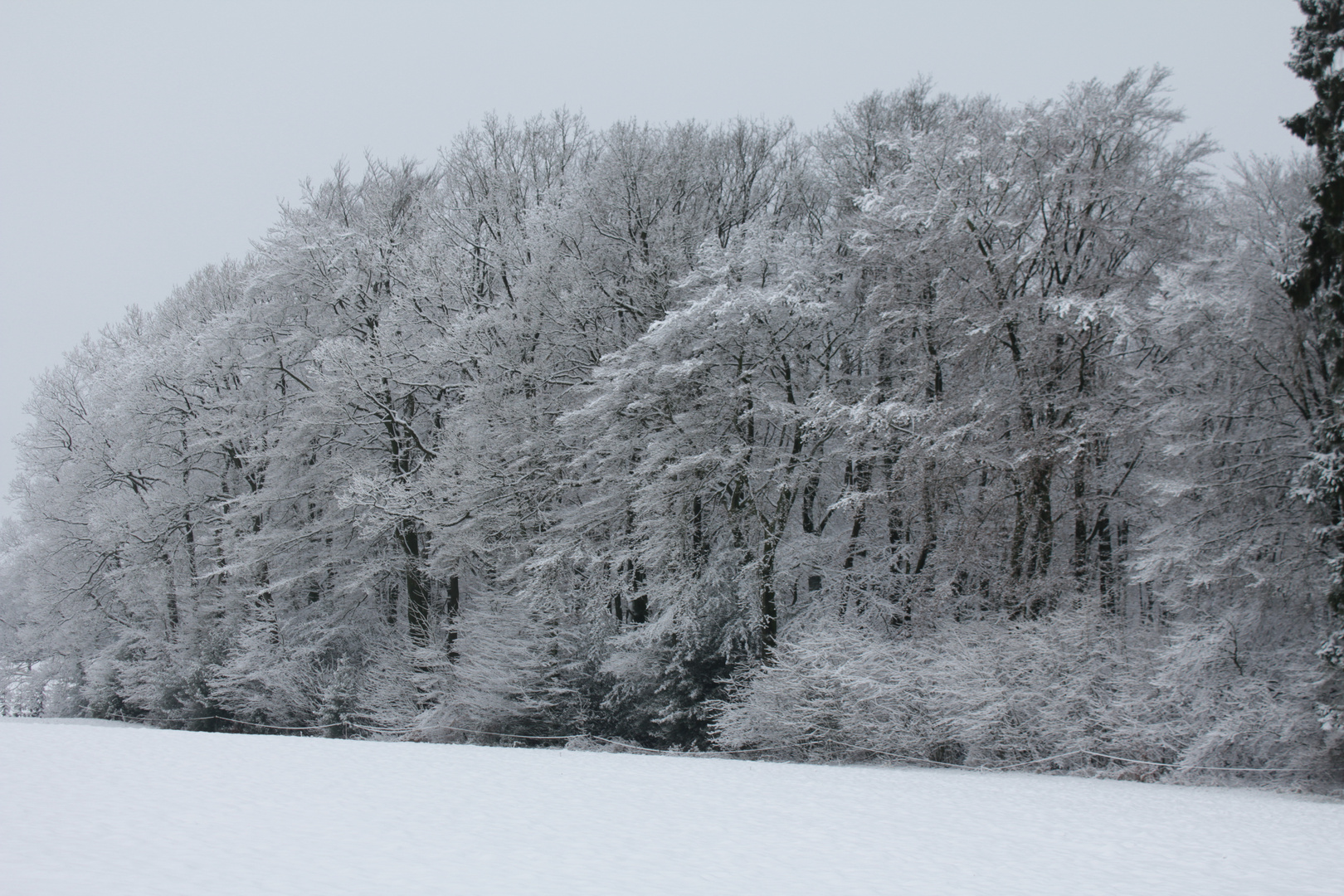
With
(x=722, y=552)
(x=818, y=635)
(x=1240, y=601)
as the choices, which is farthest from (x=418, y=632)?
(x=1240, y=601)

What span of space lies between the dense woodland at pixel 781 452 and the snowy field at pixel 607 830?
127 inches

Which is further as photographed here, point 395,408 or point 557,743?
point 395,408

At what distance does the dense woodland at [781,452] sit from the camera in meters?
15.4

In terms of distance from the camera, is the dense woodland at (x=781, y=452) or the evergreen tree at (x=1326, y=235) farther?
the dense woodland at (x=781, y=452)

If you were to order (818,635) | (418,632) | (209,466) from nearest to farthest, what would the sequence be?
(818,635) → (418,632) → (209,466)

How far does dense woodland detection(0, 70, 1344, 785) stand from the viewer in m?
15.4

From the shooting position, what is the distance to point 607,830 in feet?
29.3

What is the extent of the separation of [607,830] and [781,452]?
1290 centimetres

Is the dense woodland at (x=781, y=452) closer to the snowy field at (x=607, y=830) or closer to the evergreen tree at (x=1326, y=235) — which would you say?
the evergreen tree at (x=1326, y=235)

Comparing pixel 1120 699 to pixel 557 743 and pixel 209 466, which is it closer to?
pixel 557 743

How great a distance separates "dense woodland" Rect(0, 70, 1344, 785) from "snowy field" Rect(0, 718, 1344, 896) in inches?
127

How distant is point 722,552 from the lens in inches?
809

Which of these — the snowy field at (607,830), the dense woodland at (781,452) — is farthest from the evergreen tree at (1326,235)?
the snowy field at (607,830)

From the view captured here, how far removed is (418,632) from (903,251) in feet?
49.4
